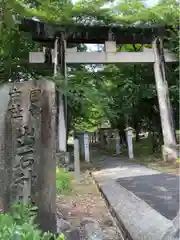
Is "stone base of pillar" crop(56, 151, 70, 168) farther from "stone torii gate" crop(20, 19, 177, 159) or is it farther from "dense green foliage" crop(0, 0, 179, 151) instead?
"dense green foliage" crop(0, 0, 179, 151)

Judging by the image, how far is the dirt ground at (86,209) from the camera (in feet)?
12.8

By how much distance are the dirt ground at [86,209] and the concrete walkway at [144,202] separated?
123 millimetres

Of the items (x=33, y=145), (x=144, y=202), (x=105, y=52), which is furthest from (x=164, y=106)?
(x=33, y=145)

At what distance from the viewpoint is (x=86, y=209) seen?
4.79 m

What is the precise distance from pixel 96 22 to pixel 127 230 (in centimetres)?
815

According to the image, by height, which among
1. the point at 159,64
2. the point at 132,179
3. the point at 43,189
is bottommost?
the point at 132,179

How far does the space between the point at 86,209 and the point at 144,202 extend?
2.86 feet

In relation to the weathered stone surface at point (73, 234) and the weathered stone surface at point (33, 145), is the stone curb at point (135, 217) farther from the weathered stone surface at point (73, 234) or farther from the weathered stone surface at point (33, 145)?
the weathered stone surface at point (33, 145)

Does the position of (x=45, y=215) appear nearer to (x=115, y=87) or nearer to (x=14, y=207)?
(x=14, y=207)

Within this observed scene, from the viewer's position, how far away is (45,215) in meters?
3.00

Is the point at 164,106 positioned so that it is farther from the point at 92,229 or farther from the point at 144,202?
the point at 92,229

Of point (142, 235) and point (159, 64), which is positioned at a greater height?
point (159, 64)

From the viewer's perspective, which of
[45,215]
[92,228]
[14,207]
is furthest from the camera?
[92,228]

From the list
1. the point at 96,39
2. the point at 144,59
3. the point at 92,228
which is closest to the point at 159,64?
the point at 144,59
